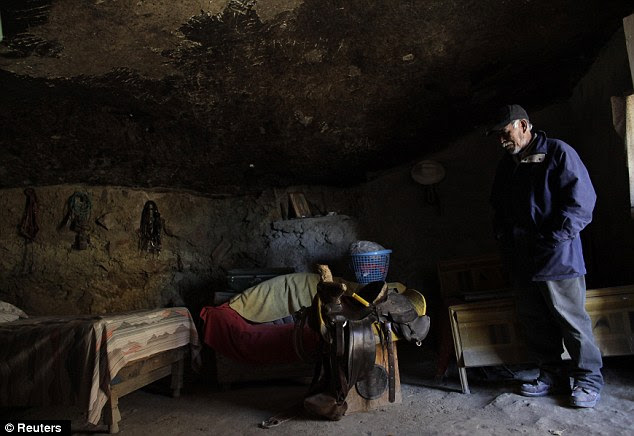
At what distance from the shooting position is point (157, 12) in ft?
9.05

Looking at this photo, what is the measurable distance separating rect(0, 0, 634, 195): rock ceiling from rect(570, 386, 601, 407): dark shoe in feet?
8.34

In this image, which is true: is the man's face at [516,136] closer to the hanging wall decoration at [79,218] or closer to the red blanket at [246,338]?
the red blanket at [246,338]

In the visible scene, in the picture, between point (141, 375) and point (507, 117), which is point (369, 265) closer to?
point (507, 117)

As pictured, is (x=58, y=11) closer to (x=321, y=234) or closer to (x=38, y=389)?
(x=38, y=389)

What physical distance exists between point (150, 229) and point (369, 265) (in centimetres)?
236

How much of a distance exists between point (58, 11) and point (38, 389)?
7.45ft

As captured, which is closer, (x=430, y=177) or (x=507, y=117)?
(x=507, y=117)

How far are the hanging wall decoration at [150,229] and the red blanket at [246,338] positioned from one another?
1.28 meters

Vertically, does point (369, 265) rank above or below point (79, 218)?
below

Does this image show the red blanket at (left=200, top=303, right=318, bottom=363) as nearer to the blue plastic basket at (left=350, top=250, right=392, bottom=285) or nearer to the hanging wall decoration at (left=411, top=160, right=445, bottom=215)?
the blue plastic basket at (left=350, top=250, right=392, bottom=285)

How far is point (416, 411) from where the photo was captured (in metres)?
2.71

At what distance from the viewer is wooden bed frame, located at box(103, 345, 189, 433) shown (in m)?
2.66

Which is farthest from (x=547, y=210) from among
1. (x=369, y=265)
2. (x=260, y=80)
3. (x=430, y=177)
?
(x=260, y=80)

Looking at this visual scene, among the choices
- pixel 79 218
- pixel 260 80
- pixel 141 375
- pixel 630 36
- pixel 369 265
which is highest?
pixel 260 80
